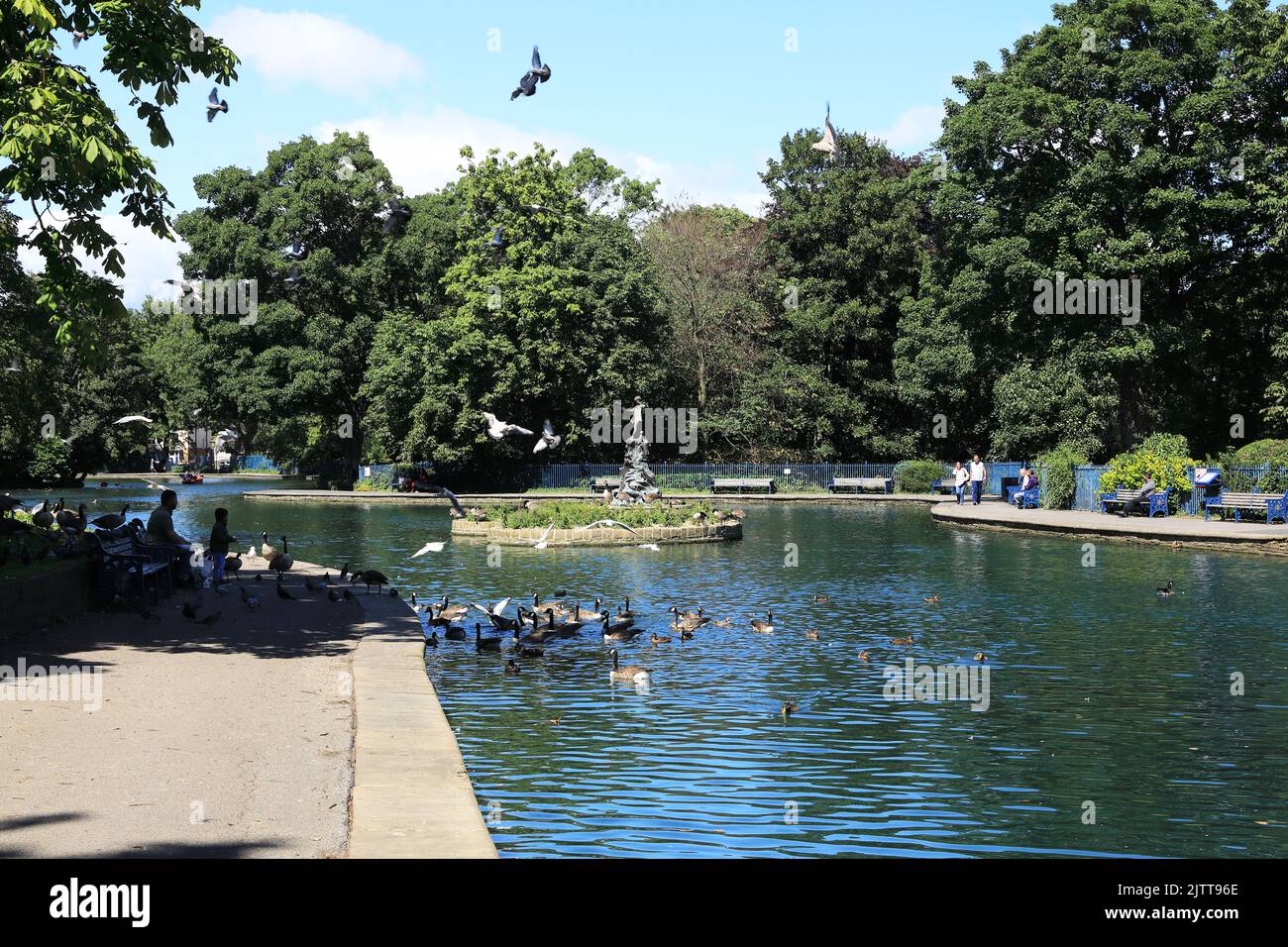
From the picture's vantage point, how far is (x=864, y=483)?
58.2 m

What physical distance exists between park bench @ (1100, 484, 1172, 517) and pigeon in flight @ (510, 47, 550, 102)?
21.6m

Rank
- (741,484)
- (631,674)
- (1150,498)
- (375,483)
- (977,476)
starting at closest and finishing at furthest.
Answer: (631,674)
(1150,498)
(977,476)
(741,484)
(375,483)

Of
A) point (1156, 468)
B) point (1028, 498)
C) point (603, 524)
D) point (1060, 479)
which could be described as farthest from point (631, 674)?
point (1028, 498)

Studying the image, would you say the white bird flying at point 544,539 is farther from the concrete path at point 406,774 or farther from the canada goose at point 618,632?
the concrete path at point 406,774

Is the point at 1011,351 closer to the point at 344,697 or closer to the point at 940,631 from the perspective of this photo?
the point at 940,631

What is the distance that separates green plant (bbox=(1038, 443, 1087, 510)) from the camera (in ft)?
130

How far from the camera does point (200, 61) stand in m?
15.1

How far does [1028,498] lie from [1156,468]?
731cm

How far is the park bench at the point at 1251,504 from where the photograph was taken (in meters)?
30.2

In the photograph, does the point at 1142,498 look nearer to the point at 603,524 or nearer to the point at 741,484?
the point at 603,524

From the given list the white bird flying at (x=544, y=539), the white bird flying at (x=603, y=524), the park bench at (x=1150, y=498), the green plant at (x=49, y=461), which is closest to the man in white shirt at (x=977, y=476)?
the park bench at (x=1150, y=498)

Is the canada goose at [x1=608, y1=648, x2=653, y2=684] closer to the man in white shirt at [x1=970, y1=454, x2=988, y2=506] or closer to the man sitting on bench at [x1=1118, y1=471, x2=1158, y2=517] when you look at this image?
the man sitting on bench at [x1=1118, y1=471, x2=1158, y2=517]

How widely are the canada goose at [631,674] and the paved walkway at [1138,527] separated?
18.9 m

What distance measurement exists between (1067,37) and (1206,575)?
92.7 feet
